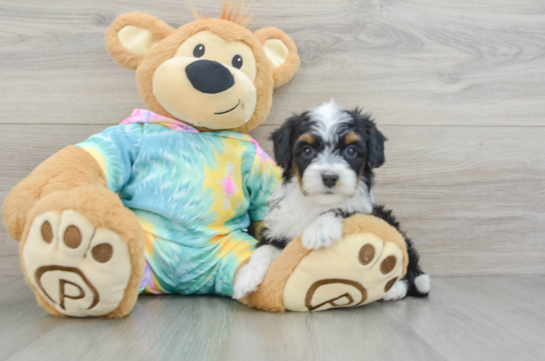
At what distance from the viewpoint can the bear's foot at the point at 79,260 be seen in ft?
3.68

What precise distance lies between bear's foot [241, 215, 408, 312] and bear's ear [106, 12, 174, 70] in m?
1.03

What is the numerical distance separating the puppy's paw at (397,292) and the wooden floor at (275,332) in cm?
3

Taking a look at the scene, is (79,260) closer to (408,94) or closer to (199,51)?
(199,51)

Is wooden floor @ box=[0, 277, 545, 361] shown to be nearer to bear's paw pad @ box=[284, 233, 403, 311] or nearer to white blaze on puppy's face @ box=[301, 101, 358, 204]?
bear's paw pad @ box=[284, 233, 403, 311]

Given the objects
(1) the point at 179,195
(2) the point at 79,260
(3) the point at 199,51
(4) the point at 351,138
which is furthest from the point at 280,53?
(2) the point at 79,260

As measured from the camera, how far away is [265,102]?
172 centimetres

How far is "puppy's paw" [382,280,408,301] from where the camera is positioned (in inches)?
61.4

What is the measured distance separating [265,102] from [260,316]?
2.86ft

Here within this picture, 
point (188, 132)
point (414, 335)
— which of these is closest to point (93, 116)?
point (188, 132)

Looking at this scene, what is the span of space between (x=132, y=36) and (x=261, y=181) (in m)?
0.81

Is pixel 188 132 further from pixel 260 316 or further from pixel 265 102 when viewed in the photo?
pixel 260 316

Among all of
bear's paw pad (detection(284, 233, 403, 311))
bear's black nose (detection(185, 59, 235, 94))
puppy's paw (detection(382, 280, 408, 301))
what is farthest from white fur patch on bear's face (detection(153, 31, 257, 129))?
puppy's paw (detection(382, 280, 408, 301))

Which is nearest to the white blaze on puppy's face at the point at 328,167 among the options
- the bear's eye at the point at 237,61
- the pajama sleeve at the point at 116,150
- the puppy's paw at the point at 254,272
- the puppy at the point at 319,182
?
the puppy at the point at 319,182

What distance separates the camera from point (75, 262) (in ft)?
3.72
